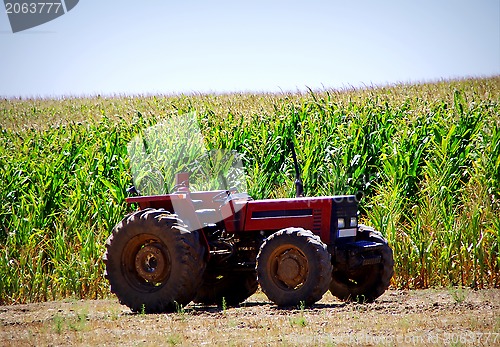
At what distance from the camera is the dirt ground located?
227 inches

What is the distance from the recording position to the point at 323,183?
12094 mm

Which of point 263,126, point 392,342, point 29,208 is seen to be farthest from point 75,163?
point 392,342

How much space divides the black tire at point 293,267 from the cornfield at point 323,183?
7.92ft

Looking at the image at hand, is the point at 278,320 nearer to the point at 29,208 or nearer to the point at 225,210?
the point at 225,210

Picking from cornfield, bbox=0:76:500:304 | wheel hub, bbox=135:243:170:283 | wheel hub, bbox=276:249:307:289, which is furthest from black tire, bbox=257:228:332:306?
cornfield, bbox=0:76:500:304

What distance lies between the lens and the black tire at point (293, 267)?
7.55 metres

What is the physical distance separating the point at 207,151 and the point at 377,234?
19.7 ft

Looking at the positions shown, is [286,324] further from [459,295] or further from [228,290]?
[228,290]

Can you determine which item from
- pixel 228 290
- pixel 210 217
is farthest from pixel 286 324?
pixel 228 290

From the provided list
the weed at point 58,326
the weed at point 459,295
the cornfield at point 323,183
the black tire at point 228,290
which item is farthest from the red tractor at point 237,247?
the cornfield at point 323,183

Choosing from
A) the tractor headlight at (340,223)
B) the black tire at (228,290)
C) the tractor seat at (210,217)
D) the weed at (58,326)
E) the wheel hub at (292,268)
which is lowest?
the black tire at (228,290)

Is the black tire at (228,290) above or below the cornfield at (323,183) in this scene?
below

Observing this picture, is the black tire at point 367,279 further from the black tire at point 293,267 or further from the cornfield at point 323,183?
the cornfield at point 323,183

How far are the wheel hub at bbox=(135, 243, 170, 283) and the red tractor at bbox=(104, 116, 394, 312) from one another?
0.01 metres
